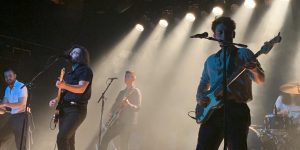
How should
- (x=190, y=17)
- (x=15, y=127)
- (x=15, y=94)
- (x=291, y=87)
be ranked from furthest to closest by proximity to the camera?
1. (x=190, y=17)
2. (x=291, y=87)
3. (x=15, y=94)
4. (x=15, y=127)

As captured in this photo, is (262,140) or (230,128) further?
(262,140)

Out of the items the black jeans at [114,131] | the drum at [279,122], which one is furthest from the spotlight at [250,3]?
the black jeans at [114,131]

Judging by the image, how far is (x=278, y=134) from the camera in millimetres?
7246

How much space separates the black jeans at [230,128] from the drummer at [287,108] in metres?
4.60

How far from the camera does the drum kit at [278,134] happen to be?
7121 millimetres

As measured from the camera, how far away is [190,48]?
1098cm

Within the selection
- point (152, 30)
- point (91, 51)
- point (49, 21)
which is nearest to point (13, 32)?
point (49, 21)

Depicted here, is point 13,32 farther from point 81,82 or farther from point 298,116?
point 298,116

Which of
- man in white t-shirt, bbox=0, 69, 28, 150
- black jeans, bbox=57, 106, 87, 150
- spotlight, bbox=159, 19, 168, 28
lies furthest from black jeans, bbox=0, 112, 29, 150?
spotlight, bbox=159, 19, 168, 28

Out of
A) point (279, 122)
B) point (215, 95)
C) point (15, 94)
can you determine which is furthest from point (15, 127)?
point (279, 122)

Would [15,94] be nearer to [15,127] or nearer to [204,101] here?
[15,127]

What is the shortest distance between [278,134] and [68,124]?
4.65m

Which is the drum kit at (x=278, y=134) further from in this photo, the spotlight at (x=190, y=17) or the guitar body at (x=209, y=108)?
the guitar body at (x=209, y=108)

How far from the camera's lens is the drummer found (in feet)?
23.8
